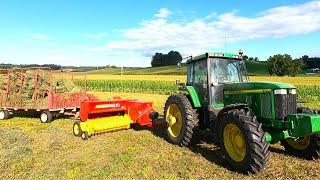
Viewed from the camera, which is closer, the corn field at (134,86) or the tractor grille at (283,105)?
the tractor grille at (283,105)

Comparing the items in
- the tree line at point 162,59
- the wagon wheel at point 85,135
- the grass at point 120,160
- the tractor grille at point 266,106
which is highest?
the tree line at point 162,59

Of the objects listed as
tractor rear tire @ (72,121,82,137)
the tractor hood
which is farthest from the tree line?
the tractor hood

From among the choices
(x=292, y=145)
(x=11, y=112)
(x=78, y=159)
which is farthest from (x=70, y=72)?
(x=292, y=145)

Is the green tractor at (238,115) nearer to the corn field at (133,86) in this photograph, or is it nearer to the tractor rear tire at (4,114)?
the tractor rear tire at (4,114)

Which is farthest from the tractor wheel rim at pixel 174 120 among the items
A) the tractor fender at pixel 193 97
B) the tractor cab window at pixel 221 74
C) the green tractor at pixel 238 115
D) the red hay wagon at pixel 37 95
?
the red hay wagon at pixel 37 95

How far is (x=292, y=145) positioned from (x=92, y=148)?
15.2 ft

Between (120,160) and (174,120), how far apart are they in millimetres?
2165

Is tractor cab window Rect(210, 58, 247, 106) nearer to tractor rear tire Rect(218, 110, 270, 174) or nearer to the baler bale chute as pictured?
tractor rear tire Rect(218, 110, 270, 174)

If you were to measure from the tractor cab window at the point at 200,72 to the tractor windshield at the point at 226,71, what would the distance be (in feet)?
0.63

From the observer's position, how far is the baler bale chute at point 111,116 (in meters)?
10.3

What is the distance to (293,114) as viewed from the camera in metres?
6.64

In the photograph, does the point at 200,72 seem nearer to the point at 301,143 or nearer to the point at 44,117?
the point at 301,143

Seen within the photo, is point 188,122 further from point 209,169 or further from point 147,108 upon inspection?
point 147,108

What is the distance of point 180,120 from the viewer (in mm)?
9203
